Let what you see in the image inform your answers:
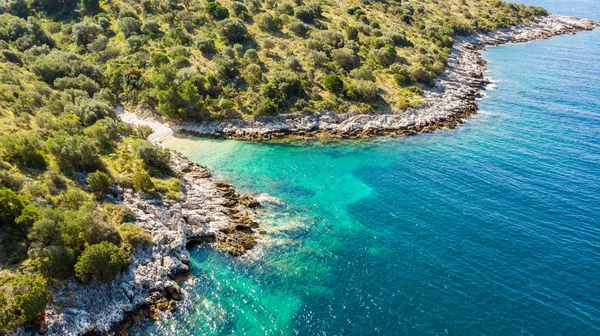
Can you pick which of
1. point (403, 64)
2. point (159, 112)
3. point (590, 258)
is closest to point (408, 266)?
point (590, 258)

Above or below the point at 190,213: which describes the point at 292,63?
above

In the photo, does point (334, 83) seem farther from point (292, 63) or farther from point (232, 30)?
point (232, 30)

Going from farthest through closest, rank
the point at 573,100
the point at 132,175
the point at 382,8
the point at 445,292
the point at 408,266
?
1. the point at 382,8
2. the point at 573,100
3. the point at 132,175
4. the point at 408,266
5. the point at 445,292

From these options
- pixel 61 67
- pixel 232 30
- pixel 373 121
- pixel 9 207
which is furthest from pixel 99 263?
pixel 232 30

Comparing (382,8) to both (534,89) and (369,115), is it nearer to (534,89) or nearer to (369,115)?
(534,89)

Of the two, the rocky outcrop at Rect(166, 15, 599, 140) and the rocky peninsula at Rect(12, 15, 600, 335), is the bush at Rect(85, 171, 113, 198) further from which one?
the rocky outcrop at Rect(166, 15, 599, 140)
